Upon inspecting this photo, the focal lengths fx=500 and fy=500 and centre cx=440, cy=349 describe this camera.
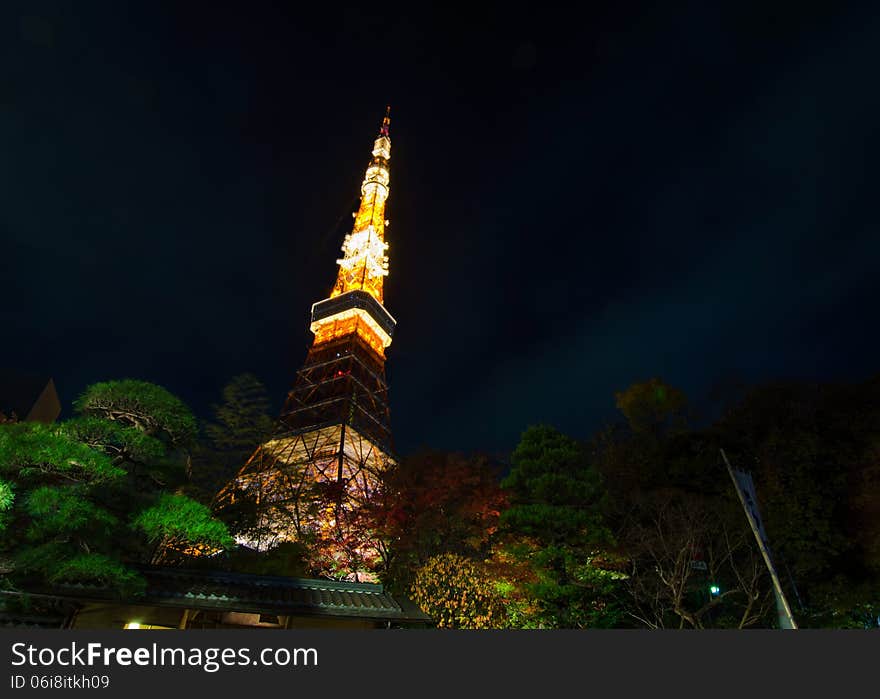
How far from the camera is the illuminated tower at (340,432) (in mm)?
13408

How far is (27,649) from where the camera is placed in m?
2.53

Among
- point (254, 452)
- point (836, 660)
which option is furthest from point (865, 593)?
point (254, 452)

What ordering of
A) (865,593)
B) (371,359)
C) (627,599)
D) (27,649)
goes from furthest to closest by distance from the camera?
(371,359) → (627,599) → (865,593) → (27,649)

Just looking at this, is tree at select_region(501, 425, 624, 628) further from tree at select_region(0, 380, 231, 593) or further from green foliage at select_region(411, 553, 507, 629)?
tree at select_region(0, 380, 231, 593)

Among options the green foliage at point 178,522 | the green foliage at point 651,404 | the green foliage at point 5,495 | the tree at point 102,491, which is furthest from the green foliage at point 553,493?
the green foliage at point 651,404

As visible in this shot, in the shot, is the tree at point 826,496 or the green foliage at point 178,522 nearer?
the green foliage at point 178,522

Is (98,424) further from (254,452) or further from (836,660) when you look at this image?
(254,452)

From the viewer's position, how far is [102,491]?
5.83 meters

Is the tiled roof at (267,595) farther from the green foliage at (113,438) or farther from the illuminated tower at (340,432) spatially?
the illuminated tower at (340,432)

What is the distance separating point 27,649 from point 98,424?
3.80 metres

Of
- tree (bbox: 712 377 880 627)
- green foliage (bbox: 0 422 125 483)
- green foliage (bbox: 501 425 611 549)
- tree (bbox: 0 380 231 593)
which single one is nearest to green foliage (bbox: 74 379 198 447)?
tree (bbox: 0 380 231 593)

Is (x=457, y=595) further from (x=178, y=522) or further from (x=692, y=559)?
(x=178, y=522)

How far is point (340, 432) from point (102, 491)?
17.1 metres

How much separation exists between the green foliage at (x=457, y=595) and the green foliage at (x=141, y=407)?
522 cm
